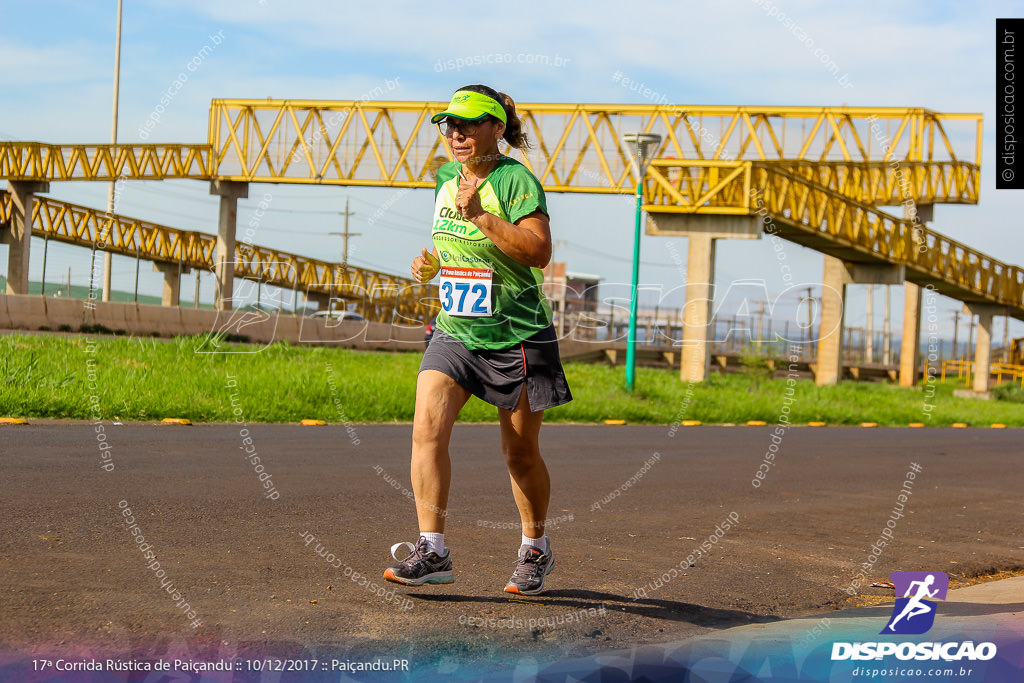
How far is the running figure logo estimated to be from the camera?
15.6ft

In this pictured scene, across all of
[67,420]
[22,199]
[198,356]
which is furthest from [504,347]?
[22,199]

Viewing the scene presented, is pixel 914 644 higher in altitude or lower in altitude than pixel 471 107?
lower

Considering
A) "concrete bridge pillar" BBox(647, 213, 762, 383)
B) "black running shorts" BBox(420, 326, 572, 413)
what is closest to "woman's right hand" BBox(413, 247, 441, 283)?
"black running shorts" BBox(420, 326, 572, 413)

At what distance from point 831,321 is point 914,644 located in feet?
116

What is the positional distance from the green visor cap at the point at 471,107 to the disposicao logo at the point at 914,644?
258 cm

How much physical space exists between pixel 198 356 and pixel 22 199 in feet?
115

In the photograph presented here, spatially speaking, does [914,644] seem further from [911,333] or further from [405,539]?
[911,333]

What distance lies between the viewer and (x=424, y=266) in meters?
5.16

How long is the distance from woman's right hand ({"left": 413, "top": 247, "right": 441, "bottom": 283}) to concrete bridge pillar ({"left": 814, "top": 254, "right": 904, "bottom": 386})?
33.7m

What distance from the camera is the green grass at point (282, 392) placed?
13.3 meters

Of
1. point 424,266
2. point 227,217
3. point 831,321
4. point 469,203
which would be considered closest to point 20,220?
point 227,217

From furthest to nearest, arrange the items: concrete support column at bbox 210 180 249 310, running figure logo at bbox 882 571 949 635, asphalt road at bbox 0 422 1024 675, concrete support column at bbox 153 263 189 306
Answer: concrete support column at bbox 153 263 189 306
concrete support column at bbox 210 180 249 310
running figure logo at bbox 882 571 949 635
asphalt road at bbox 0 422 1024 675

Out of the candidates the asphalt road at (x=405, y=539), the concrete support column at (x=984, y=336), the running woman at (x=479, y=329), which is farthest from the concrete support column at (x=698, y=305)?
the running woman at (x=479, y=329)

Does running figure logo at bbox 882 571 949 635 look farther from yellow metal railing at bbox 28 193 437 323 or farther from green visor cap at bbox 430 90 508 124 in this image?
yellow metal railing at bbox 28 193 437 323
